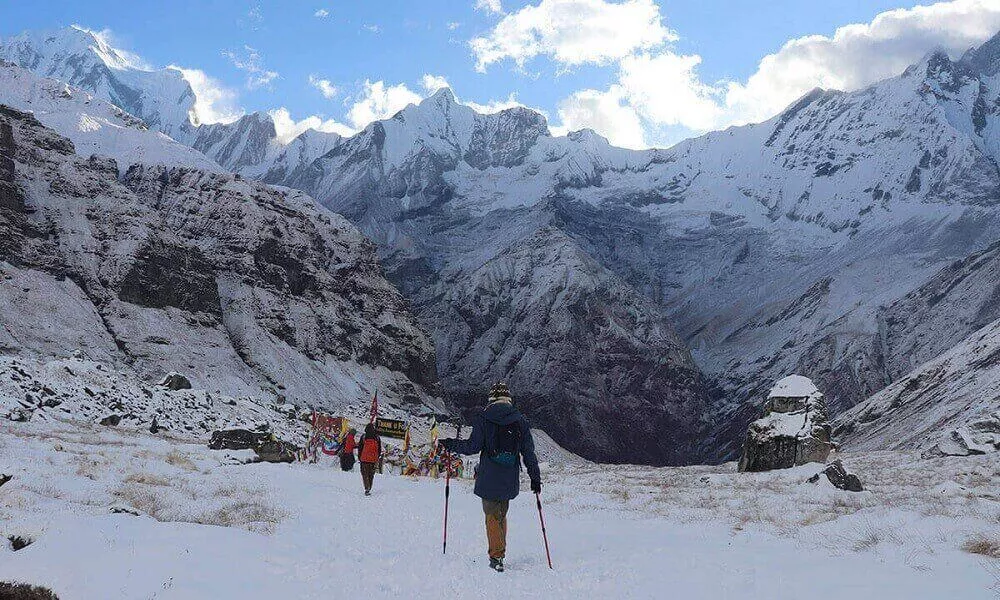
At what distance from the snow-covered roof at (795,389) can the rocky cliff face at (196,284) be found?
76189 mm

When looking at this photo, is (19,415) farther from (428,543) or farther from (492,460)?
(492,460)

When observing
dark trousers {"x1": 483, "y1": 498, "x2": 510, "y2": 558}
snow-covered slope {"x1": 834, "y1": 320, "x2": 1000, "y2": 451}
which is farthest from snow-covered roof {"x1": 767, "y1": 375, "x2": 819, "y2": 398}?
snow-covered slope {"x1": 834, "y1": 320, "x2": 1000, "y2": 451}

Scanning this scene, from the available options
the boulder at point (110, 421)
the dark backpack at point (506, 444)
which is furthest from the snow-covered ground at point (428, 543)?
the boulder at point (110, 421)

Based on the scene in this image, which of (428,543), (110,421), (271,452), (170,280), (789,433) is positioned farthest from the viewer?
(170,280)

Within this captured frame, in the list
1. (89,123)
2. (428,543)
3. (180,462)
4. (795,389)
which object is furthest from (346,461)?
(89,123)

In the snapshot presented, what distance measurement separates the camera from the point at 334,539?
1105 cm

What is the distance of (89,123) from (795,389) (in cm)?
17906

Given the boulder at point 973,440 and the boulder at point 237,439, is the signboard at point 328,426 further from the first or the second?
the boulder at point 973,440

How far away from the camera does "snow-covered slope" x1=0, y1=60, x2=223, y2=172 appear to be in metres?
164

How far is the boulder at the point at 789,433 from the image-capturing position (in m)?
34.6

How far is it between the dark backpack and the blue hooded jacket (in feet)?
0.13

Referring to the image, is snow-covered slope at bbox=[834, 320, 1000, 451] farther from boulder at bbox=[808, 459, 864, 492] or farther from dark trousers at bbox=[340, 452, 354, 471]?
dark trousers at bbox=[340, 452, 354, 471]

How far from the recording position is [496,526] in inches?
387

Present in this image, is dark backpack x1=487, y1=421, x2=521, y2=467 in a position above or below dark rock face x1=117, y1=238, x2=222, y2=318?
below
